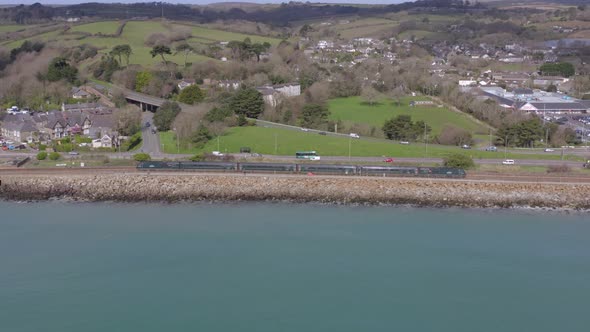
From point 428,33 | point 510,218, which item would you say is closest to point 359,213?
point 510,218

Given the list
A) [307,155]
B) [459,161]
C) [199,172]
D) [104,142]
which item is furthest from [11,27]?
[459,161]

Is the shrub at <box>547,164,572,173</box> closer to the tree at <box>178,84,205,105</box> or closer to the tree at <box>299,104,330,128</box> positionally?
the tree at <box>299,104,330,128</box>

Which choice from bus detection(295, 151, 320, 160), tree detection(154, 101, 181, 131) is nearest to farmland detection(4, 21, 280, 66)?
tree detection(154, 101, 181, 131)

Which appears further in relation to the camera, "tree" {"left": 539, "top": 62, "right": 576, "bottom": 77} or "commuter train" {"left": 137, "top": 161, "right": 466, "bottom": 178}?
"tree" {"left": 539, "top": 62, "right": 576, "bottom": 77}

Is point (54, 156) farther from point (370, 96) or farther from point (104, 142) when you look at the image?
point (370, 96)

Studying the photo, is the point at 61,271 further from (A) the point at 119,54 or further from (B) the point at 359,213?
(A) the point at 119,54

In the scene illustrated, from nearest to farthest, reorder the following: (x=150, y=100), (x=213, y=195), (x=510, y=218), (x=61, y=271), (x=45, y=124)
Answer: (x=61, y=271) < (x=510, y=218) < (x=213, y=195) < (x=45, y=124) < (x=150, y=100)

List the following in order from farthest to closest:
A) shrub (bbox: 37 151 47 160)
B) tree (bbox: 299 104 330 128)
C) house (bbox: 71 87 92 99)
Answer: house (bbox: 71 87 92 99)
tree (bbox: 299 104 330 128)
shrub (bbox: 37 151 47 160)
